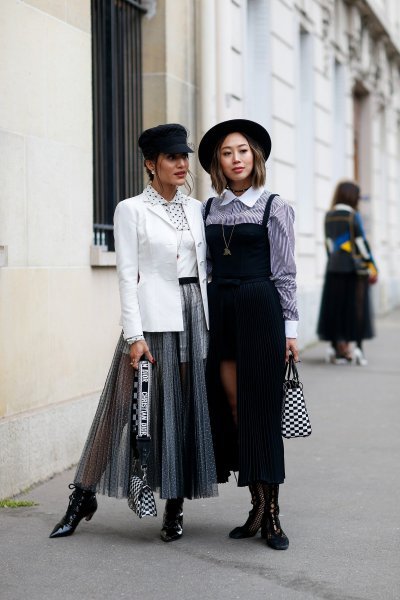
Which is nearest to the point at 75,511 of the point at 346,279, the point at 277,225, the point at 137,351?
the point at 137,351

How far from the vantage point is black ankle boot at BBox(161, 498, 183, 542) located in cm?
530

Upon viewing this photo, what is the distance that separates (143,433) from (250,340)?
24.1 inches

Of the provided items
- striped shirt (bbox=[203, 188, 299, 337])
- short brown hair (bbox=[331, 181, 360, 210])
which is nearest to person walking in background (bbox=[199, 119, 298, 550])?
striped shirt (bbox=[203, 188, 299, 337])

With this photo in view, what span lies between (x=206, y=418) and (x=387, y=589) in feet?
3.61

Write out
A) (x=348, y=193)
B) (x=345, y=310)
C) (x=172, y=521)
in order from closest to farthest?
1. (x=172, y=521)
2. (x=348, y=193)
3. (x=345, y=310)

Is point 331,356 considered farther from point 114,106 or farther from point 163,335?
point 163,335

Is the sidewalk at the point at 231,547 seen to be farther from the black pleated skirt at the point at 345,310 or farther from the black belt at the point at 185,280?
the black pleated skirt at the point at 345,310

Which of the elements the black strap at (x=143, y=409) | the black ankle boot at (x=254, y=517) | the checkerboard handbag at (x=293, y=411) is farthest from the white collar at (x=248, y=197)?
the black ankle boot at (x=254, y=517)

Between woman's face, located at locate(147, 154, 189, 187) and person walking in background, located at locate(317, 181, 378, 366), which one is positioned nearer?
woman's face, located at locate(147, 154, 189, 187)

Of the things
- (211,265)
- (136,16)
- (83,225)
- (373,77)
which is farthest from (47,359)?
(373,77)

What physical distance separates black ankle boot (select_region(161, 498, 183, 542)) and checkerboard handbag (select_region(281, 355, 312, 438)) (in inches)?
22.8

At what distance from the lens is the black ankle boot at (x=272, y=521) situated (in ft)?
17.0

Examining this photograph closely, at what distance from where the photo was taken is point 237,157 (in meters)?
5.18

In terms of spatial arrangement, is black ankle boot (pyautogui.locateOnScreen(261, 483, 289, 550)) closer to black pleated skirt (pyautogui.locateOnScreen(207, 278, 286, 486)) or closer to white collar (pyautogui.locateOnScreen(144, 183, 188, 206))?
black pleated skirt (pyautogui.locateOnScreen(207, 278, 286, 486))
